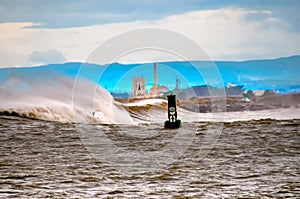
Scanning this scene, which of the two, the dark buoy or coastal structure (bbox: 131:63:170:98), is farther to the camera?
the dark buoy

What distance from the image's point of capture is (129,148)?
445 cm

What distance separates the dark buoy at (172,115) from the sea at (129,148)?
12 cm

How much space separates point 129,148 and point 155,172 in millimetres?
983

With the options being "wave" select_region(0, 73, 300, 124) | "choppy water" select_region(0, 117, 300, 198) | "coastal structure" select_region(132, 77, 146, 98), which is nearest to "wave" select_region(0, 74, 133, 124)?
"wave" select_region(0, 73, 300, 124)

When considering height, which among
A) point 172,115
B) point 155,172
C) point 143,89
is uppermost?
point 143,89

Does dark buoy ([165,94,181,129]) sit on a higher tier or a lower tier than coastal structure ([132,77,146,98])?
lower

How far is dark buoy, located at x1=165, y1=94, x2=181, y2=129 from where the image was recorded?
5.60m

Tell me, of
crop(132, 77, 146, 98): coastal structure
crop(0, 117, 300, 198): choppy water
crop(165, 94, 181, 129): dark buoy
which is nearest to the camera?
crop(0, 117, 300, 198): choppy water

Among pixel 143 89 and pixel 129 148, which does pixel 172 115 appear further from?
pixel 129 148

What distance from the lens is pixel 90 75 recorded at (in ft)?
16.1

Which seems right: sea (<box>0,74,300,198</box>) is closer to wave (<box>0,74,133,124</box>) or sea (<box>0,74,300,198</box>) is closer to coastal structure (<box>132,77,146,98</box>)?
wave (<box>0,74,133,124</box>)

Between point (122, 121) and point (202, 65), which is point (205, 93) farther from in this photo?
point (122, 121)

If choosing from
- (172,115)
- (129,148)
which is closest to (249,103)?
(172,115)

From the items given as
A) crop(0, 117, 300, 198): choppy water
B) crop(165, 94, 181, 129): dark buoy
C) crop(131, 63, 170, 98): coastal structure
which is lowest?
crop(0, 117, 300, 198): choppy water
